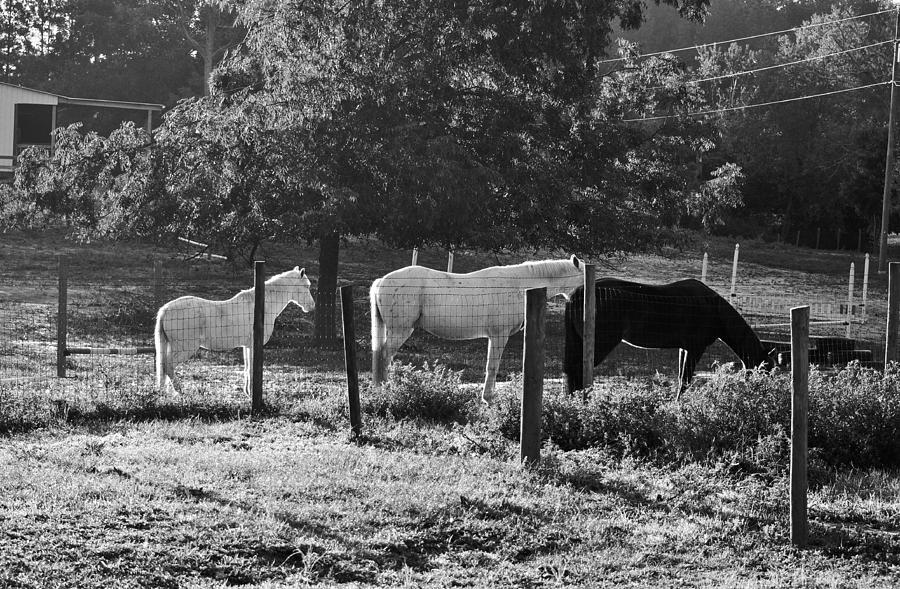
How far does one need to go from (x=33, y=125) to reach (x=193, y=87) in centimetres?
1114

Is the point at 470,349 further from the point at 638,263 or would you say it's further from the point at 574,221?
the point at 638,263

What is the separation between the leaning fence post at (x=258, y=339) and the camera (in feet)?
32.5

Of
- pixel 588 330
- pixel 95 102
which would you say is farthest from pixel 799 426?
pixel 95 102

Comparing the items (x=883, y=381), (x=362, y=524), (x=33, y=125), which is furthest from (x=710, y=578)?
(x=33, y=125)

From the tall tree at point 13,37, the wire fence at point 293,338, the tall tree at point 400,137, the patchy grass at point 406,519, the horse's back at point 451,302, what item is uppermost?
the tall tree at point 13,37

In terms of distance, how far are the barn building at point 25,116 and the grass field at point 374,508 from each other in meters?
28.7

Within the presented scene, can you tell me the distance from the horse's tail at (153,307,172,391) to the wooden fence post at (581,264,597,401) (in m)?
4.63

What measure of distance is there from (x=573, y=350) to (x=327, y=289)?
31.4 feet

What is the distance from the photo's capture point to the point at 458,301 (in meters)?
12.1

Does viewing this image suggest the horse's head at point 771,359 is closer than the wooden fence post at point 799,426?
No

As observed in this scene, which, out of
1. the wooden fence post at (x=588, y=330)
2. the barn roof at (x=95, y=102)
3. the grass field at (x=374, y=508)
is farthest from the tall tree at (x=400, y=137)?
the barn roof at (x=95, y=102)

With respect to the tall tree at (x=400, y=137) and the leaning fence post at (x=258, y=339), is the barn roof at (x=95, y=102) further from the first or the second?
the leaning fence post at (x=258, y=339)

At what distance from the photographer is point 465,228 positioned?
17.2 metres

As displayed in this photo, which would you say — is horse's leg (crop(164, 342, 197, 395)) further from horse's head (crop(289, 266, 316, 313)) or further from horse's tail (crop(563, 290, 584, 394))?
horse's tail (crop(563, 290, 584, 394))
